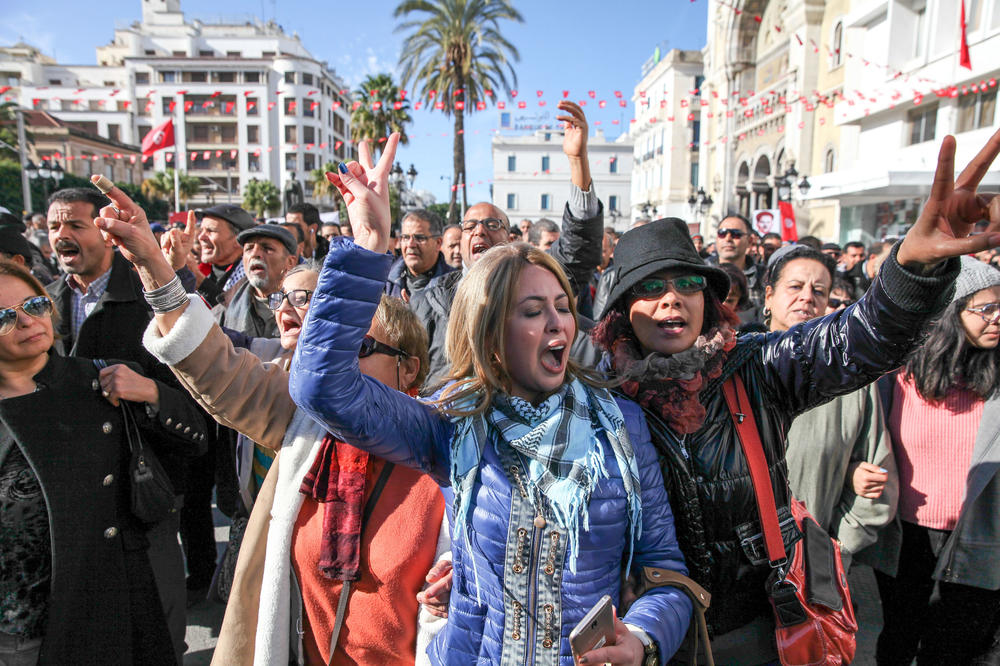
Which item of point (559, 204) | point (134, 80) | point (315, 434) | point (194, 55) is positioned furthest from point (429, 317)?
point (194, 55)

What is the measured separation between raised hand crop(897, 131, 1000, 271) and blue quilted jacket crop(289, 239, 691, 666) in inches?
33.7

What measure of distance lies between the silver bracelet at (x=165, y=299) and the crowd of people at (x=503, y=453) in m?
0.01

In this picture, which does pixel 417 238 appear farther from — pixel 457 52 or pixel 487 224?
pixel 457 52

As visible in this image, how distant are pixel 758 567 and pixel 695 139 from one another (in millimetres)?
50605

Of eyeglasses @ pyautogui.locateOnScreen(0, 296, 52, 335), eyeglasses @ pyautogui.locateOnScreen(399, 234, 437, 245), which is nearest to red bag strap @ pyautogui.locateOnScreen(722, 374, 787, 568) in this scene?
eyeglasses @ pyautogui.locateOnScreen(0, 296, 52, 335)

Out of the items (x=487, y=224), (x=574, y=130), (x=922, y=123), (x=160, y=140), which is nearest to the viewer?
(x=574, y=130)

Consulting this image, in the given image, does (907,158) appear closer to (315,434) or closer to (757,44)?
(757,44)

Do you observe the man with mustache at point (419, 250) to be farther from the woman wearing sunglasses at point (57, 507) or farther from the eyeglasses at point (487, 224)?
the woman wearing sunglasses at point (57, 507)

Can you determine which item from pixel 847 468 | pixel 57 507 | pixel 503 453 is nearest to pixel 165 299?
pixel 57 507

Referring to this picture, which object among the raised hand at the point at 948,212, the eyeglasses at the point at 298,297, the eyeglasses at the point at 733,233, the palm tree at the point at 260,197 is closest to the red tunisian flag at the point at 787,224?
the eyeglasses at the point at 733,233

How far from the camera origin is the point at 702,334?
202 centimetres

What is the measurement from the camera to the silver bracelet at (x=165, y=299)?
1878mm

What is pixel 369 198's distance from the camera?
149 centimetres

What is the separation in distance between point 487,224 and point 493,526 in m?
3.37
